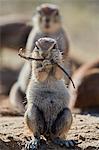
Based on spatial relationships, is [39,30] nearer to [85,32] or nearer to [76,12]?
[85,32]

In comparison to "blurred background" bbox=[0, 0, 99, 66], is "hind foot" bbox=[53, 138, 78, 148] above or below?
below

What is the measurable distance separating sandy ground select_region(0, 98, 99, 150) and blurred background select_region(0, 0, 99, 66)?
11.5m

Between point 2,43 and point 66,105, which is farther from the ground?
point 2,43

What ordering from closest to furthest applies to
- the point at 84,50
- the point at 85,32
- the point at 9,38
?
the point at 9,38 < the point at 84,50 < the point at 85,32

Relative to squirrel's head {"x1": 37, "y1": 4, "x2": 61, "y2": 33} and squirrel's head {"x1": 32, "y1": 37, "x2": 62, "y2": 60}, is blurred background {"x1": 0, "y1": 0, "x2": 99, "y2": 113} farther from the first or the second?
squirrel's head {"x1": 32, "y1": 37, "x2": 62, "y2": 60}

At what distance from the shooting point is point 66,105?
828 cm

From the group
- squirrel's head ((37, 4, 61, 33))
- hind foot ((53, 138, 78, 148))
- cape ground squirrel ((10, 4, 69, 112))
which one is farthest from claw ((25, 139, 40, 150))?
squirrel's head ((37, 4, 61, 33))

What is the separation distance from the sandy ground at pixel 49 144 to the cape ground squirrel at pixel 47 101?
16 centimetres

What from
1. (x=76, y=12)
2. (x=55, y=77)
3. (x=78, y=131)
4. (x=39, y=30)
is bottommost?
(x=78, y=131)

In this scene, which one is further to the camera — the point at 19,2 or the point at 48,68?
the point at 19,2

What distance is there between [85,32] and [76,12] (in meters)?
2.83

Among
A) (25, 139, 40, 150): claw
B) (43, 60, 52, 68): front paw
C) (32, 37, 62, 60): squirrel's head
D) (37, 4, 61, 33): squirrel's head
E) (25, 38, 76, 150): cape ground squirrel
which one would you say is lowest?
(25, 139, 40, 150): claw

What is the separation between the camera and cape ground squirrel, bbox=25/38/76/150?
8086 mm

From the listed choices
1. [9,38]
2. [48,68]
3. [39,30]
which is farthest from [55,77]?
[9,38]
